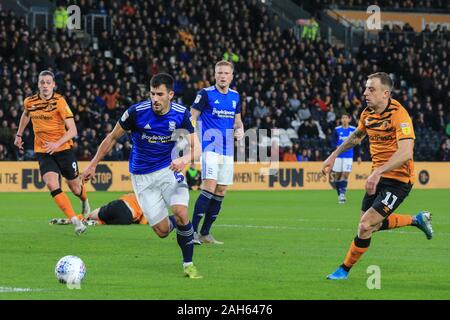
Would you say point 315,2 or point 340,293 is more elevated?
point 315,2

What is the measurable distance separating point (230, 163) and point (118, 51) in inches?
891

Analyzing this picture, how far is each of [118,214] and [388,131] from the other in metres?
6.85

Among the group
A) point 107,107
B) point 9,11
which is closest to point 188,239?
point 107,107

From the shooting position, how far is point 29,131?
1282 inches

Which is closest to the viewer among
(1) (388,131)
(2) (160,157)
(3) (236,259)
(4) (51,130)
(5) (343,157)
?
(1) (388,131)

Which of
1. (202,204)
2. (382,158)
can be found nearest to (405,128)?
(382,158)

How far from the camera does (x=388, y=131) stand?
1214cm

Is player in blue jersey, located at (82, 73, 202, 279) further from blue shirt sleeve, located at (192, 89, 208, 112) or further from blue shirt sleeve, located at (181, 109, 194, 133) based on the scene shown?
blue shirt sleeve, located at (192, 89, 208, 112)

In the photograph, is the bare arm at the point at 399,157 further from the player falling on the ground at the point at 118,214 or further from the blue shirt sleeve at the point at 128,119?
the player falling on the ground at the point at 118,214

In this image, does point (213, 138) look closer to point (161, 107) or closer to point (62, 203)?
point (62, 203)

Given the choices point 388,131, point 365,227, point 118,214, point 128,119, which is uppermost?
point 128,119
